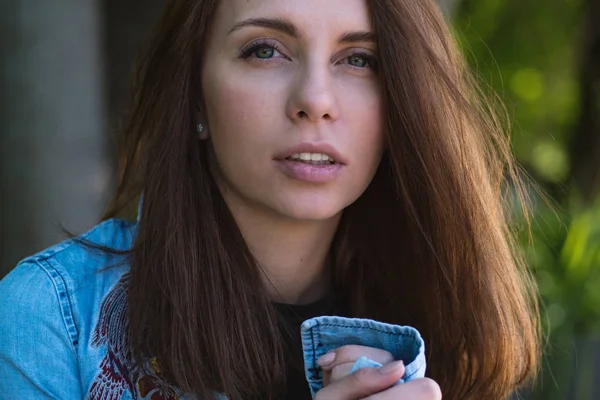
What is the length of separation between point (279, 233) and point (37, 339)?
2.05 feet

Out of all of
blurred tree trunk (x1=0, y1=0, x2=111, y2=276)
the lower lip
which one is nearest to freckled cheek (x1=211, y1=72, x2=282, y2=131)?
the lower lip

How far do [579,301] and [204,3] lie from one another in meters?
2.54

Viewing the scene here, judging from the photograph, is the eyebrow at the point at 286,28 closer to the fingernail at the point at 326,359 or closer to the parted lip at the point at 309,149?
the parted lip at the point at 309,149

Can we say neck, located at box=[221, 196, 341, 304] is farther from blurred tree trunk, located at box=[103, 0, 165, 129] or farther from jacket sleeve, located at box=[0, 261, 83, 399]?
blurred tree trunk, located at box=[103, 0, 165, 129]

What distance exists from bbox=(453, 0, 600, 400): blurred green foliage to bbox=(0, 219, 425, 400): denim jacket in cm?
72

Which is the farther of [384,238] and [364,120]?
[384,238]

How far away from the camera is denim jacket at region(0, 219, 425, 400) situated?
172 centimetres

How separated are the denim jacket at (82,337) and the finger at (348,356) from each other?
0.05 m

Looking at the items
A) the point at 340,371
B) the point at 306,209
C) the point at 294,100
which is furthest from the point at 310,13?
the point at 340,371

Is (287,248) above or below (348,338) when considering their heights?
above

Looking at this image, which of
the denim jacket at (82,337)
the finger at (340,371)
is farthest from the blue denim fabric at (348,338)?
the finger at (340,371)

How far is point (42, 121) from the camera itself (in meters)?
3.29

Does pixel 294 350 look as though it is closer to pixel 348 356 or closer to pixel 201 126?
pixel 348 356

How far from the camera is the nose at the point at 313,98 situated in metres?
1.76
